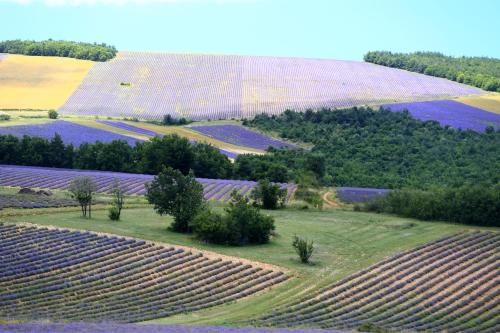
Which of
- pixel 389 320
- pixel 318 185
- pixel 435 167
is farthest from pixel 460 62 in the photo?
pixel 389 320

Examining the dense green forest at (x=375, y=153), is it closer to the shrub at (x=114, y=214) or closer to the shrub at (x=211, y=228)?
the shrub at (x=114, y=214)

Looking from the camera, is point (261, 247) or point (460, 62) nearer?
point (261, 247)

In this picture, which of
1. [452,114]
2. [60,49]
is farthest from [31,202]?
[60,49]

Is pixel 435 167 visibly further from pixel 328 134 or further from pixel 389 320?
pixel 389 320

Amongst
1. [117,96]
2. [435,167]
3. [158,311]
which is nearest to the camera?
[158,311]

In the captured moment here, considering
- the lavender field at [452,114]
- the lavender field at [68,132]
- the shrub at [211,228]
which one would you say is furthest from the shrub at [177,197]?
the lavender field at [452,114]

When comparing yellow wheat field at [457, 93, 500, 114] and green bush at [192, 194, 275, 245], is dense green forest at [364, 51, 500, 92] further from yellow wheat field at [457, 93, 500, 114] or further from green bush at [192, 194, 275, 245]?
green bush at [192, 194, 275, 245]
